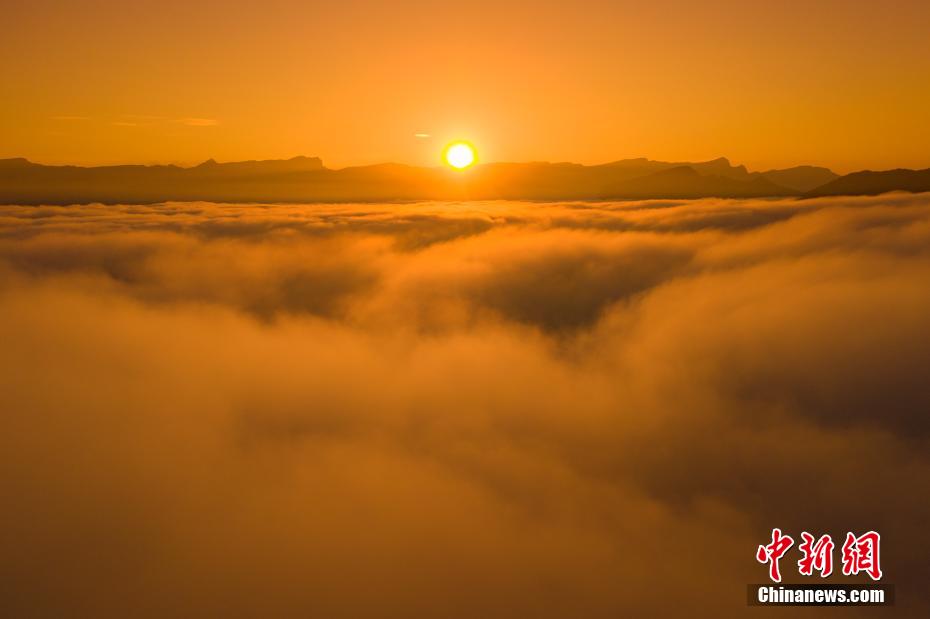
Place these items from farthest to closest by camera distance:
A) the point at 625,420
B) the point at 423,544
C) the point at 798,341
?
the point at 798,341 < the point at 625,420 < the point at 423,544

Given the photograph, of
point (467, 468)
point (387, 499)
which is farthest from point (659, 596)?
point (467, 468)

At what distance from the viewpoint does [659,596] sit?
24469 millimetres

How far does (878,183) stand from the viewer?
112125mm

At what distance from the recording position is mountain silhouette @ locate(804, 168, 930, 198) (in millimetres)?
102625

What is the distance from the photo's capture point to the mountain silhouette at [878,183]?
10262cm

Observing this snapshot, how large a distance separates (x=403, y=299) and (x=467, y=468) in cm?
5630

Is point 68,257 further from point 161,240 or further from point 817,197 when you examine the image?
point 817,197

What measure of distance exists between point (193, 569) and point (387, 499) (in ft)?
29.5

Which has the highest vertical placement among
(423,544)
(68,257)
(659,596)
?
(68,257)

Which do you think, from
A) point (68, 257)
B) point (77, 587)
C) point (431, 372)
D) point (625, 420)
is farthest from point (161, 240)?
point (77, 587)

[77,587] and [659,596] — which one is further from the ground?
[77,587]

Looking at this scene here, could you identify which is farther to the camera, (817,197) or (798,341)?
(817,197)

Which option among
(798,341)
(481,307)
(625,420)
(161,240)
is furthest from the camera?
(161,240)

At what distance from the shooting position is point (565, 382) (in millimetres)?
58281
